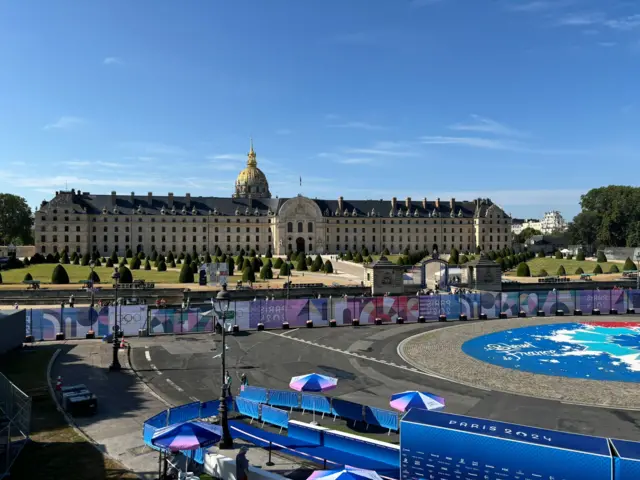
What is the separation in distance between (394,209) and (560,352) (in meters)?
105

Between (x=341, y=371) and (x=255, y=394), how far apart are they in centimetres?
741

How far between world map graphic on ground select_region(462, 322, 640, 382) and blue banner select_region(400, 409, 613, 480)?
16091 mm

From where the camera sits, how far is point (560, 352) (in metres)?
30.2

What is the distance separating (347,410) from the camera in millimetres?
18016

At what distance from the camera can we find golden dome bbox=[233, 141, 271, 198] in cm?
16312

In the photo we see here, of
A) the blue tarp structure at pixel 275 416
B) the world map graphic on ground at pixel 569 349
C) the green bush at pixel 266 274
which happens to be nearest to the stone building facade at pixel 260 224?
the green bush at pixel 266 274

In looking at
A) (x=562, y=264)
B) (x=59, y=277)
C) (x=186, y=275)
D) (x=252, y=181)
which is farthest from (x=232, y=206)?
(x=562, y=264)

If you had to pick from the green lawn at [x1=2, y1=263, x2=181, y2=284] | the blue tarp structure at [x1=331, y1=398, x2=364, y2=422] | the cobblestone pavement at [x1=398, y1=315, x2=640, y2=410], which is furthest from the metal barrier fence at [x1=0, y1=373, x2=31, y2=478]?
the green lawn at [x1=2, y1=263, x2=181, y2=284]

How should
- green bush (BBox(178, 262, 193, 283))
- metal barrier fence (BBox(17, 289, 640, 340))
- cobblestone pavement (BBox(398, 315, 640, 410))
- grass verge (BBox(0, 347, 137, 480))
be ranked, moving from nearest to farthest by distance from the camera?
grass verge (BBox(0, 347, 137, 480)), cobblestone pavement (BBox(398, 315, 640, 410)), metal barrier fence (BBox(17, 289, 640, 340)), green bush (BBox(178, 262, 193, 283))

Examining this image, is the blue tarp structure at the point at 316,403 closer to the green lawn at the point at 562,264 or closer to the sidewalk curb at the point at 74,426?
the sidewalk curb at the point at 74,426

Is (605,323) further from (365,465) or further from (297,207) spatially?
(297,207)

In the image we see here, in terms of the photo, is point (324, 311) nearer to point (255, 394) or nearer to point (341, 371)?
point (341, 371)

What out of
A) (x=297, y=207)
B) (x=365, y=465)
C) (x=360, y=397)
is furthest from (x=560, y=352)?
(x=297, y=207)

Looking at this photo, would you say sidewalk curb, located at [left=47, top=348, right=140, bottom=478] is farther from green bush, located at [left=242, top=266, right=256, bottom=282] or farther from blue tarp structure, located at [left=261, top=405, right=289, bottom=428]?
green bush, located at [left=242, top=266, right=256, bottom=282]
